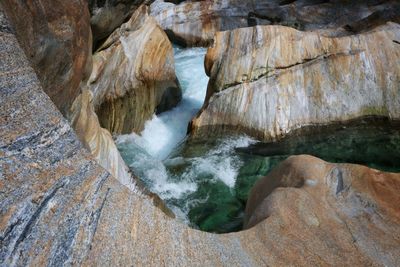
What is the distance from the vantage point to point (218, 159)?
8820 millimetres

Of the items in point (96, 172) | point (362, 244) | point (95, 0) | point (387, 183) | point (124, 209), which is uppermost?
point (95, 0)

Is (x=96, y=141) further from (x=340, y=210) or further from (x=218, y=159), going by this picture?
(x=340, y=210)

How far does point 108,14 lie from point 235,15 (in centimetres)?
1184

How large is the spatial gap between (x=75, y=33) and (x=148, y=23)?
22.0 ft

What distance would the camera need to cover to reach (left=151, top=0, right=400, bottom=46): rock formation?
691 inches

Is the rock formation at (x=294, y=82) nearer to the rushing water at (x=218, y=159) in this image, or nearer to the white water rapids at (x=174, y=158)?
the rushing water at (x=218, y=159)

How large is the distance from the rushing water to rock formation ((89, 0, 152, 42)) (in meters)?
2.62

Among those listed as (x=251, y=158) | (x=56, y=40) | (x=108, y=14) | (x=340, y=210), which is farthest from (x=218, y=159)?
(x=56, y=40)

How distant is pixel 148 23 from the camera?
11.4 meters

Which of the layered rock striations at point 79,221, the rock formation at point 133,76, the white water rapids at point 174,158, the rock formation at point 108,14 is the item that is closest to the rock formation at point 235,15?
the white water rapids at point 174,158

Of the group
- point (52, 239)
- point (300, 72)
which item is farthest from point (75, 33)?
point (300, 72)

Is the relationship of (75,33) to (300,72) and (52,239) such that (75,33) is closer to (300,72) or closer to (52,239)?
(52,239)

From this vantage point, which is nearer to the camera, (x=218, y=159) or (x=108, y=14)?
(x=108, y=14)

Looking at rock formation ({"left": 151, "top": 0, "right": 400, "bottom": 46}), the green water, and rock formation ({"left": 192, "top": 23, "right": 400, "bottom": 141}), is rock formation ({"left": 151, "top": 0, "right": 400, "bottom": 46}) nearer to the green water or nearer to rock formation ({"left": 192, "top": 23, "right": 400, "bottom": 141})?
rock formation ({"left": 192, "top": 23, "right": 400, "bottom": 141})
